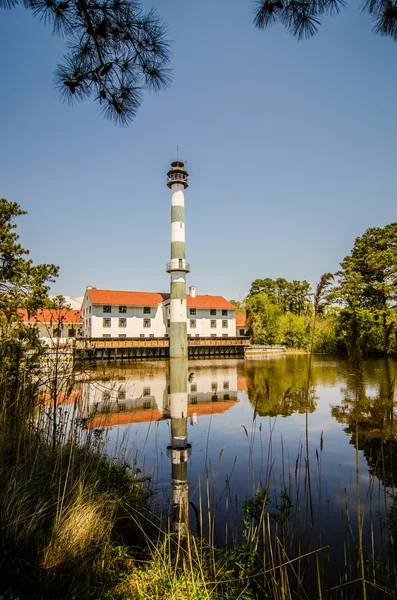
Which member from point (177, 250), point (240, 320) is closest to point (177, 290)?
point (177, 250)

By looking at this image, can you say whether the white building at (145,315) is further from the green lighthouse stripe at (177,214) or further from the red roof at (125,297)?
the green lighthouse stripe at (177,214)

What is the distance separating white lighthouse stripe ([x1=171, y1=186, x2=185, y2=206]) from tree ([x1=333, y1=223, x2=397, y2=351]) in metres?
15.0

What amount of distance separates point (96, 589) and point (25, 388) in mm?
2494

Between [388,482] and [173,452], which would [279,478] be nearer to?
[388,482]

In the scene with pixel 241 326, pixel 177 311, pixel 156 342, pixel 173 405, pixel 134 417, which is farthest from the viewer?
pixel 241 326

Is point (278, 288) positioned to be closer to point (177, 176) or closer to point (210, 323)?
point (210, 323)

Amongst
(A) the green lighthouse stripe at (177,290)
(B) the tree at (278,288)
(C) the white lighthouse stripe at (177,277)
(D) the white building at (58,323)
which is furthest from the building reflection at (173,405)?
(B) the tree at (278,288)

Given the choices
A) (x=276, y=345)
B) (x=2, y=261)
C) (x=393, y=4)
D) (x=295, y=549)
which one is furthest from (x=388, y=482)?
(x=276, y=345)

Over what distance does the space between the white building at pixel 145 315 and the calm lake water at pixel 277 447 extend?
73.9 ft

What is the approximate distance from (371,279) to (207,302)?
17.7m

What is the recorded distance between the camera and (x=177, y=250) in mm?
31188

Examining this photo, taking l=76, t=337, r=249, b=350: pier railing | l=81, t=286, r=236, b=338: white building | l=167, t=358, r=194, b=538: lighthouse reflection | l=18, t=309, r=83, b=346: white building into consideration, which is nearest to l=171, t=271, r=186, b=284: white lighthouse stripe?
l=76, t=337, r=249, b=350: pier railing

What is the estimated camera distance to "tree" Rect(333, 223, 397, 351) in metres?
28.8

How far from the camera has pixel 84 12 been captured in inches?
136
